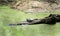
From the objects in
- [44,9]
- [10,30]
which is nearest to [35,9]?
[44,9]

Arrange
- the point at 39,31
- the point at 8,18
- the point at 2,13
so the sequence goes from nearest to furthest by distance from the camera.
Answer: the point at 39,31 < the point at 8,18 < the point at 2,13

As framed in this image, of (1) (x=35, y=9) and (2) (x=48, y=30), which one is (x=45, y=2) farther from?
(2) (x=48, y=30)

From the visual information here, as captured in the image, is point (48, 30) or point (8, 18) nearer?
point (48, 30)

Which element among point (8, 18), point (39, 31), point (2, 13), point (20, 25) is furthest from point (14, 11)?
point (39, 31)

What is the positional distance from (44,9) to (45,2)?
38.9 inches

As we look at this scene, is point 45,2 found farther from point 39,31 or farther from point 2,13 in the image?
point 39,31

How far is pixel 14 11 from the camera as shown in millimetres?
6363

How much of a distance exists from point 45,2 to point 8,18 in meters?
2.47

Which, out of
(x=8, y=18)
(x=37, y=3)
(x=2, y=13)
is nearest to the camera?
(x=8, y=18)

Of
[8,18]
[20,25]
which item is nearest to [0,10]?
[8,18]

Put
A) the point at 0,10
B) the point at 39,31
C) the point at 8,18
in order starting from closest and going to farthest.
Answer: the point at 39,31 < the point at 8,18 < the point at 0,10

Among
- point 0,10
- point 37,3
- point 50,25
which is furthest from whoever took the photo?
point 37,3

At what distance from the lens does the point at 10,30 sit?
4.50m

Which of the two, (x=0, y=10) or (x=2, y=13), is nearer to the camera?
(x=2, y=13)
